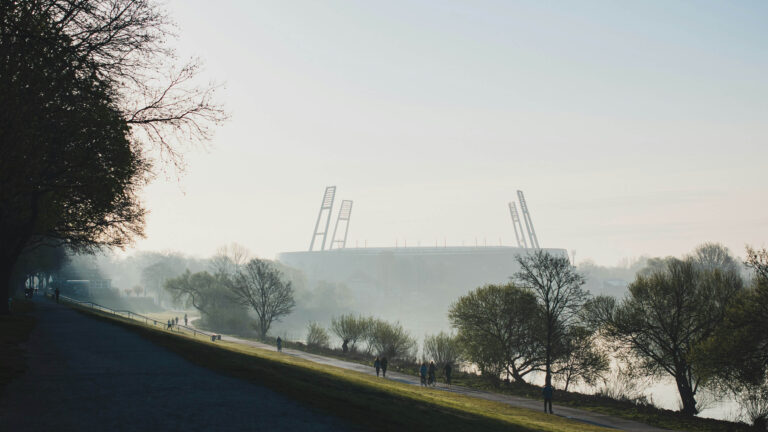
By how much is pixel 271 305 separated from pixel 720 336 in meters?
49.7

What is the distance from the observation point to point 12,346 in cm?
1503

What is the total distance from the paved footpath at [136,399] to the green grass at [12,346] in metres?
0.23

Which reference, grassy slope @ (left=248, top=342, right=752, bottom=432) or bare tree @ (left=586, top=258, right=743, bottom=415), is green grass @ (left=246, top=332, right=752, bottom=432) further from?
bare tree @ (left=586, top=258, right=743, bottom=415)

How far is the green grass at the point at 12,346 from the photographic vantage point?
11172 mm

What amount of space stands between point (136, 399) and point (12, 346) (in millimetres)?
7770

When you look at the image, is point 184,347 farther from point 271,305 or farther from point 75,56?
point 271,305

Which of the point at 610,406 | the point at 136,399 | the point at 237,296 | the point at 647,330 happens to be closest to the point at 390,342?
the point at 647,330

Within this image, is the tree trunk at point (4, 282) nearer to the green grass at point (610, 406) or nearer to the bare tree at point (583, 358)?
the green grass at point (610, 406)

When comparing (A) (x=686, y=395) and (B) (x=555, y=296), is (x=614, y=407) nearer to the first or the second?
(A) (x=686, y=395)

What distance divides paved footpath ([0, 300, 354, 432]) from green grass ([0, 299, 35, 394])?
0.74 feet

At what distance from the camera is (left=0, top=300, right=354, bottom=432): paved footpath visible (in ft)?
27.5

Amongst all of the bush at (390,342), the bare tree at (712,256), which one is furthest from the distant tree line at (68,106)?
the bare tree at (712,256)

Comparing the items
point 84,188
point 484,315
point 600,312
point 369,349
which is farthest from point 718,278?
point 84,188

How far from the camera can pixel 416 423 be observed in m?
11.3
